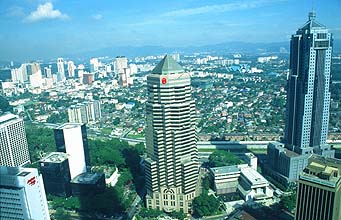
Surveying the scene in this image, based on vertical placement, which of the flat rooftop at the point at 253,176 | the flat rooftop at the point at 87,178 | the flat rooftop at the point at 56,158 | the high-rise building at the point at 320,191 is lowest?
the flat rooftop at the point at 253,176

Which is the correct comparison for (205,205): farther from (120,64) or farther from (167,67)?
(120,64)

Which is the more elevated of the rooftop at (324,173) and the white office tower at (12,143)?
the rooftop at (324,173)

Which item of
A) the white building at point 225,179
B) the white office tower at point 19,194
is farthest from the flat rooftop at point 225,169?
the white office tower at point 19,194

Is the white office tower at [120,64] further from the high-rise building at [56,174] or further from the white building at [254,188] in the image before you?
the white building at [254,188]

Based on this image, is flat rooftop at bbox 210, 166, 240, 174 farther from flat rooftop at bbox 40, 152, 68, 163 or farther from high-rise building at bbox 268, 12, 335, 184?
flat rooftop at bbox 40, 152, 68, 163

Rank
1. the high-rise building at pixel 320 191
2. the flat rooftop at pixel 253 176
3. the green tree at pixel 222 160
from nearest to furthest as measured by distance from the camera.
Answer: the high-rise building at pixel 320 191
the flat rooftop at pixel 253 176
the green tree at pixel 222 160

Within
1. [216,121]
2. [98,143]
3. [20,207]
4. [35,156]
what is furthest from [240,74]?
[20,207]

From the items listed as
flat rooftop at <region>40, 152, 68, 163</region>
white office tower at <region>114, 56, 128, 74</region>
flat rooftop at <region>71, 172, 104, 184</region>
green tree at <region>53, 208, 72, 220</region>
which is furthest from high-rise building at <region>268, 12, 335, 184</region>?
white office tower at <region>114, 56, 128, 74</region>
